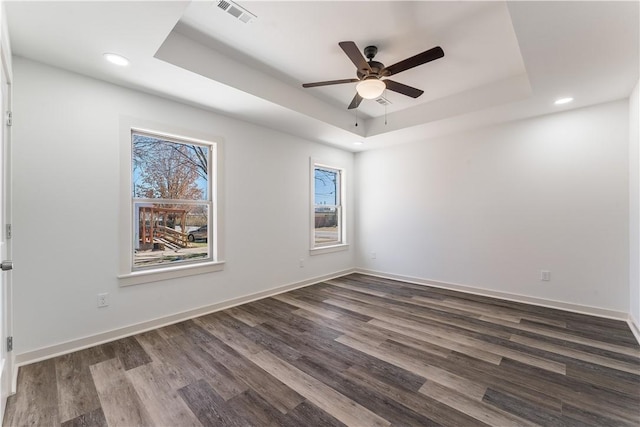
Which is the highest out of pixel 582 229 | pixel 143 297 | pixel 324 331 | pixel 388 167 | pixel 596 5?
pixel 596 5

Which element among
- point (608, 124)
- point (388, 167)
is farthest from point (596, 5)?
point (388, 167)

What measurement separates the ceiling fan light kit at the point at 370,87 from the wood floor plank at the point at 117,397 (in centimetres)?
299

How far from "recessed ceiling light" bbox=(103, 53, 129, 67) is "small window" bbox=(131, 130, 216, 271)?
77 cm

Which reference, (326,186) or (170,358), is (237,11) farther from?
(326,186)

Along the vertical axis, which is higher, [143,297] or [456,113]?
[456,113]

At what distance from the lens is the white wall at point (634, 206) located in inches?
108

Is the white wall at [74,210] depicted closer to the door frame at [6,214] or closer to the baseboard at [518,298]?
the door frame at [6,214]

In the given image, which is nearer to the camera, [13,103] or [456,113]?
[13,103]

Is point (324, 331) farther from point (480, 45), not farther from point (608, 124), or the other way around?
point (608, 124)

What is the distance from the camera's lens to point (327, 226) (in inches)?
213

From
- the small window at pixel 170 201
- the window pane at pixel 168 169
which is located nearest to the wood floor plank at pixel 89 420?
the small window at pixel 170 201

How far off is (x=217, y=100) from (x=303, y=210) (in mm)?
2188

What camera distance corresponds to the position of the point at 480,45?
2584mm

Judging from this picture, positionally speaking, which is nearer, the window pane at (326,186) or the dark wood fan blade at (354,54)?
the dark wood fan blade at (354,54)
